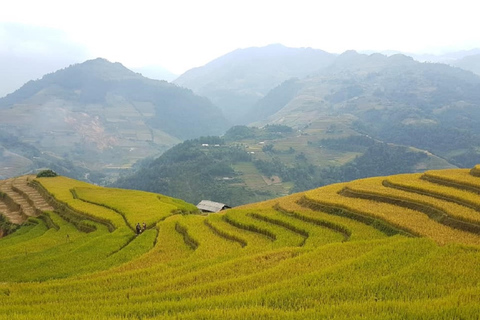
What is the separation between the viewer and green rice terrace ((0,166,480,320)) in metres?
7.64

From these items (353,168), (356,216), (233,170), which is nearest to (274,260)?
(356,216)

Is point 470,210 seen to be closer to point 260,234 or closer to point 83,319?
point 260,234

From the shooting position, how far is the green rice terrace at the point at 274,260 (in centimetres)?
764

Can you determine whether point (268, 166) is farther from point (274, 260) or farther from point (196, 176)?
point (274, 260)

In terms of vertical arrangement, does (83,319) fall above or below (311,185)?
above

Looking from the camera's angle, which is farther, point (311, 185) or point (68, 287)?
point (311, 185)

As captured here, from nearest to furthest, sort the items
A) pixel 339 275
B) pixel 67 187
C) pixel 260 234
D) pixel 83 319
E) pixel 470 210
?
pixel 83 319 < pixel 339 275 < pixel 470 210 < pixel 260 234 < pixel 67 187

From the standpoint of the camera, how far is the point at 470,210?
15141 millimetres

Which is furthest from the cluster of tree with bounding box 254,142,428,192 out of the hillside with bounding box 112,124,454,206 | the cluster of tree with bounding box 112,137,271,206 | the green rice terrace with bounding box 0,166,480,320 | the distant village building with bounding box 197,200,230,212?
the green rice terrace with bounding box 0,166,480,320

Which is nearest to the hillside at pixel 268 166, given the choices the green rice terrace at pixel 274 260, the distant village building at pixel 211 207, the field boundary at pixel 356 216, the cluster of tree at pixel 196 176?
the cluster of tree at pixel 196 176

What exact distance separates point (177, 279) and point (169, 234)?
8.70m

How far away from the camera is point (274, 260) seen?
11.9m

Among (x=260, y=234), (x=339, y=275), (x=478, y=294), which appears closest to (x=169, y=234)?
(x=260, y=234)

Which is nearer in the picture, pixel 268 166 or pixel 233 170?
pixel 233 170
